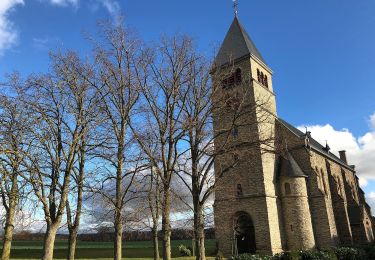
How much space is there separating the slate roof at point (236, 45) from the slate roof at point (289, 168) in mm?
10968

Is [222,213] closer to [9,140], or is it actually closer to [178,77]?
[178,77]

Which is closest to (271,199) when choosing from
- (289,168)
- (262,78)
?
(289,168)

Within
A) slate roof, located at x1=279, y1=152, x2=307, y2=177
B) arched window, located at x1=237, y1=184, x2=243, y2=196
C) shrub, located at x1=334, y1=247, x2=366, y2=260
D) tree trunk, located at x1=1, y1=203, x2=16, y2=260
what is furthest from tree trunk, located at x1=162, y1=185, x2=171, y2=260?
slate roof, located at x1=279, y1=152, x2=307, y2=177

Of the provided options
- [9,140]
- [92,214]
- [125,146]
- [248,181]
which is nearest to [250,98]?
[248,181]

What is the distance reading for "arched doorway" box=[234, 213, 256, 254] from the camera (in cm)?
2898

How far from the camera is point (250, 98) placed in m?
30.8

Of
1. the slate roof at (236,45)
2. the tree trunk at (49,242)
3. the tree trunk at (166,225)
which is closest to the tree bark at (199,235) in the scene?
the tree trunk at (166,225)

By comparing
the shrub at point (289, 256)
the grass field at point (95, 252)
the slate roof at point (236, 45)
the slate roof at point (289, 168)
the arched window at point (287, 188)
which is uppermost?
the slate roof at point (236, 45)

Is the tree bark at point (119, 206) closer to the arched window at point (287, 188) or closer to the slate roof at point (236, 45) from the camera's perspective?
the arched window at point (287, 188)

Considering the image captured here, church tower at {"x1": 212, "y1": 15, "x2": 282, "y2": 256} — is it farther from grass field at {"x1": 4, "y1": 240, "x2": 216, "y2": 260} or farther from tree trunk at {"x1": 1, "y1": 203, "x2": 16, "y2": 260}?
tree trunk at {"x1": 1, "y1": 203, "x2": 16, "y2": 260}

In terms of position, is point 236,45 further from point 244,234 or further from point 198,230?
point 198,230

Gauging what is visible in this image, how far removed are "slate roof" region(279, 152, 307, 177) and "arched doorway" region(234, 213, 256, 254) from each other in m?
5.29

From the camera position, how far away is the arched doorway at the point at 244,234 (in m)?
29.0

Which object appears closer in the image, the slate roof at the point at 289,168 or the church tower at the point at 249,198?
the church tower at the point at 249,198
